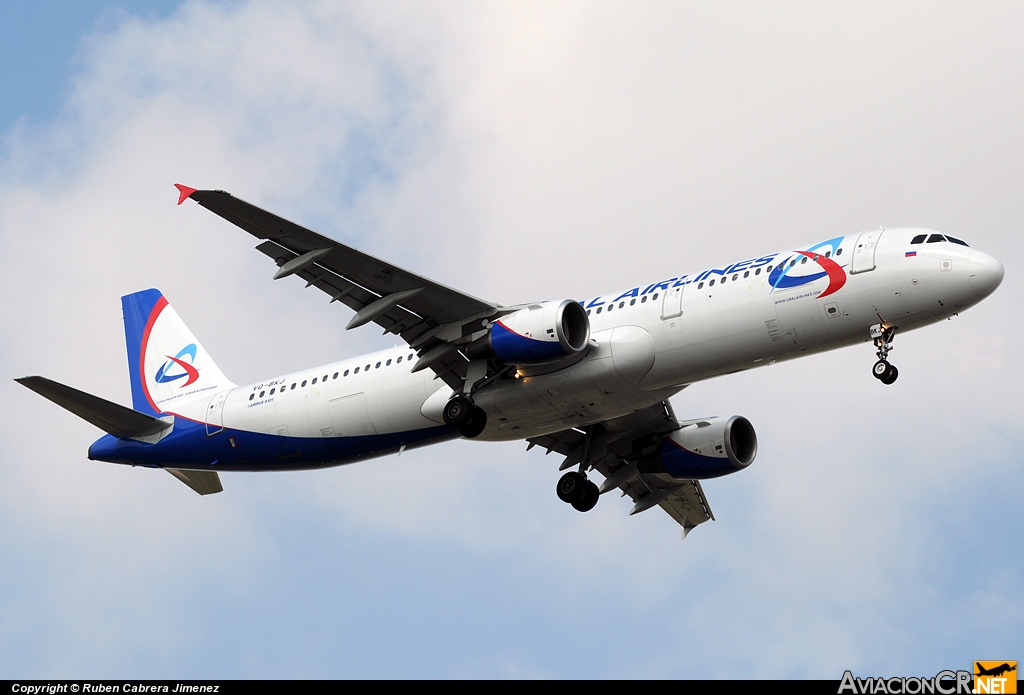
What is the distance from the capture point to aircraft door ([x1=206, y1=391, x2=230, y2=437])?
3981 cm

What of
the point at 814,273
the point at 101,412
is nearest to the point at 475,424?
the point at 814,273

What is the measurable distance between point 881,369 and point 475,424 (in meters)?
10.7

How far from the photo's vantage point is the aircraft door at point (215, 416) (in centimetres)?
3981

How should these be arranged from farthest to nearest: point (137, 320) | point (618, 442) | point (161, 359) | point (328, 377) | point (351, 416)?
point (137, 320), point (161, 359), point (618, 442), point (328, 377), point (351, 416)

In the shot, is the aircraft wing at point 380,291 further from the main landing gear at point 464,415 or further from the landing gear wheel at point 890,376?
the landing gear wheel at point 890,376

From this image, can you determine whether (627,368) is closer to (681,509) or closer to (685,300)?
(685,300)

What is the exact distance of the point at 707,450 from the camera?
39.4 m

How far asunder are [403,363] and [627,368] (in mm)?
7345

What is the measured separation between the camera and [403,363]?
121ft

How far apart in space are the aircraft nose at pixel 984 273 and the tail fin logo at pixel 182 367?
2515 centimetres

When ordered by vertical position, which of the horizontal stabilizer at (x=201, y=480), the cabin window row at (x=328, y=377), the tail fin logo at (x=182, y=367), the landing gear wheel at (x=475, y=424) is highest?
the tail fin logo at (x=182, y=367)

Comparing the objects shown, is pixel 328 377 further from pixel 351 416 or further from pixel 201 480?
pixel 201 480

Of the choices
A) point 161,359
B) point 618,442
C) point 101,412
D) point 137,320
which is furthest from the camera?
point 137,320

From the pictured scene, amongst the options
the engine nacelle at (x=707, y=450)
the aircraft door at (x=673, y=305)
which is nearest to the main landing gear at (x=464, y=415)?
the aircraft door at (x=673, y=305)
